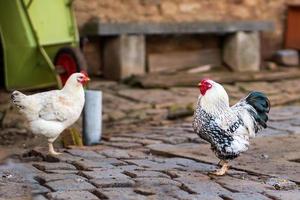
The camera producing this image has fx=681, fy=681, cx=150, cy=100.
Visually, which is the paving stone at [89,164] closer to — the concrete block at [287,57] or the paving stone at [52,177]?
the paving stone at [52,177]

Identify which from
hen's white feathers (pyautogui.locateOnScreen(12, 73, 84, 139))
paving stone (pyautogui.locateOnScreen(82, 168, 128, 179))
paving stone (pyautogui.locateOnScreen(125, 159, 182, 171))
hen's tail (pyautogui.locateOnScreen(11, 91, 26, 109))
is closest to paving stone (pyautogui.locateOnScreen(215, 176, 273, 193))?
paving stone (pyautogui.locateOnScreen(125, 159, 182, 171))

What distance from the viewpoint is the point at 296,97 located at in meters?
9.01

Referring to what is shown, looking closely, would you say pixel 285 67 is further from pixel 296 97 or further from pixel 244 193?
pixel 244 193

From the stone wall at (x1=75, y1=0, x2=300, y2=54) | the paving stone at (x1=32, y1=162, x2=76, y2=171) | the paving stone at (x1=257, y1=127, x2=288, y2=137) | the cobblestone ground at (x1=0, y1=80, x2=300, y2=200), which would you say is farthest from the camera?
the stone wall at (x1=75, y1=0, x2=300, y2=54)

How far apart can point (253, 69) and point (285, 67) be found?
649 mm

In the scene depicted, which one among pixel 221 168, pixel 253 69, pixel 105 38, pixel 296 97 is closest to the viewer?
pixel 221 168

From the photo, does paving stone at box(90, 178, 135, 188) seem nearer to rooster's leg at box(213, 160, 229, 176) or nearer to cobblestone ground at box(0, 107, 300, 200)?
cobblestone ground at box(0, 107, 300, 200)

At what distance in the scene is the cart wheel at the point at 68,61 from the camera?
7.56 meters

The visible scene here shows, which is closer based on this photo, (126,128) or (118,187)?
(118,187)

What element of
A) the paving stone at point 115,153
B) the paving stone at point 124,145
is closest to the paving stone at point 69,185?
the paving stone at point 115,153

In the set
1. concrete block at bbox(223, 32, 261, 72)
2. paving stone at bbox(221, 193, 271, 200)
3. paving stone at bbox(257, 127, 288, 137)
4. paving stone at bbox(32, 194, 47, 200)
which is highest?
concrete block at bbox(223, 32, 261, 72)

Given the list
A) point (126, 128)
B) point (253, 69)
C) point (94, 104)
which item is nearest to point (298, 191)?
point (94, 104)

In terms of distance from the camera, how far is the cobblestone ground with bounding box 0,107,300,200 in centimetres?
433

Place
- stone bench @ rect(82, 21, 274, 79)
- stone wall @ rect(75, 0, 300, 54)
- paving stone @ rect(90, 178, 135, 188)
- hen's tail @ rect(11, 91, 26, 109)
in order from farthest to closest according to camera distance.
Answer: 1. stone wall @ rect(75, 0, 300, 54)
2. stone bench @ rect(82, 21, 274, 79)
3. hen's tail @ rect(11, 91, 26, 109)
4. paving stone @ rect(90, 178, 135, 188)
